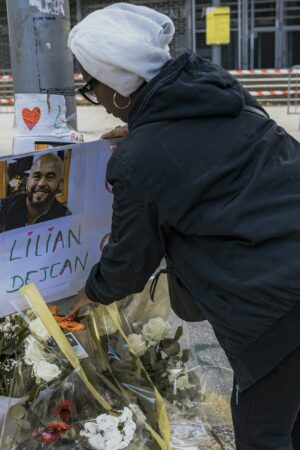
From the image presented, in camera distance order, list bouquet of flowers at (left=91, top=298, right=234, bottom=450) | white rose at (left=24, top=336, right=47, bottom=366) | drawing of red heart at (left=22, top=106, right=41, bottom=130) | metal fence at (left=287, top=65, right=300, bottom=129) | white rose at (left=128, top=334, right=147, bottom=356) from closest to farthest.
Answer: white rose at (left=24, top=336, right=47, bottom=366) < bouquet of flowers at (left=91, top=298, right=234, bottom=450) < white rose at (left=128, top=334, right=147, bottom=356) < drawing of red heart at (left=22, top=106, right=41, bottom=130) < metal fence at (left=287, top=65, right=300, bottom=129)

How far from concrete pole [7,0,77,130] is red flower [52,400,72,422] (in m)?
1.33

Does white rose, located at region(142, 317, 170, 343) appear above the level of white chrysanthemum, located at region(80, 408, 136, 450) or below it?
above

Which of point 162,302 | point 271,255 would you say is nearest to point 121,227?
point 271,255

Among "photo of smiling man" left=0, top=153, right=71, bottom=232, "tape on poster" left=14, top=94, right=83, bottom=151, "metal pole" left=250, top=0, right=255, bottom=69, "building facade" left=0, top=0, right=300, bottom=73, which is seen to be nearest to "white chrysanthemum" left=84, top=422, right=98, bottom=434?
"photo of smiling man" left=0, top=153, right=71, bottom=232

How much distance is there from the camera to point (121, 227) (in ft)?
5.27

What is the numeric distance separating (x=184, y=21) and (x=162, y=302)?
16.5 m

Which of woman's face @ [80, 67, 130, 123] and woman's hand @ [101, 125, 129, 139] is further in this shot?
woman's hand @ [101, 125, 129, 139]

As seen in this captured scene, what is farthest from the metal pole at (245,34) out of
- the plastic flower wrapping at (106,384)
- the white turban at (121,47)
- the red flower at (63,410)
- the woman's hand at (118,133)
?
the red flower at (63,410)

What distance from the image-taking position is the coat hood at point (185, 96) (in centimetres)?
152

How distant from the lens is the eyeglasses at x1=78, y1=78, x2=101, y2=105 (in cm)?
173

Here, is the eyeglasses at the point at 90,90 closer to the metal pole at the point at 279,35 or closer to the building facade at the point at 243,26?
the building facade at the point at 243,26

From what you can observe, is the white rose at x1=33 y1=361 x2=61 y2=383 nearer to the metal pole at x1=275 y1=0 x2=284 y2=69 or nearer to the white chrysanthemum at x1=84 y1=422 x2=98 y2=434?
the white chrysanthemum at x1=84 y1=422 x2=98 y2=434

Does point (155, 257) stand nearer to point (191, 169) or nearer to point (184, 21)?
point (191, 169)

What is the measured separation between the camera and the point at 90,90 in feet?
5.83
